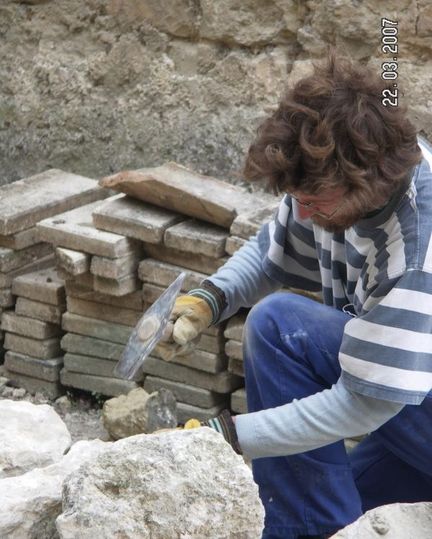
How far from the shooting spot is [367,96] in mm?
2693

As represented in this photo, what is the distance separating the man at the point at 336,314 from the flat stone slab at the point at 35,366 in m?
1.73

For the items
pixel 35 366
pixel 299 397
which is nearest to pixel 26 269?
pixel 35 366

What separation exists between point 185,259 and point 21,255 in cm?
89

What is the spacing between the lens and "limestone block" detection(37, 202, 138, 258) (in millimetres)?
4523

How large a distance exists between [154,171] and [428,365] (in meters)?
2.18

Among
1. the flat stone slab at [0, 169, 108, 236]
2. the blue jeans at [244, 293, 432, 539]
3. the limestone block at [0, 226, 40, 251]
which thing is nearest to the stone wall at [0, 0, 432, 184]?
the flat stone slab at [0, 169, 108, 236]

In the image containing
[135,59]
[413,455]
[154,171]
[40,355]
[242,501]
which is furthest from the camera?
[135,59]

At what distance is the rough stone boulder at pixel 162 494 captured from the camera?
7.56ft

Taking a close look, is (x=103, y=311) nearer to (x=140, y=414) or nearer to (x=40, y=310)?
(x=40, y=310)

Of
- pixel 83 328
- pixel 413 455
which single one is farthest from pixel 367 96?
pixel 83 328

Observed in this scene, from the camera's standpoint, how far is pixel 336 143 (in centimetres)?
262

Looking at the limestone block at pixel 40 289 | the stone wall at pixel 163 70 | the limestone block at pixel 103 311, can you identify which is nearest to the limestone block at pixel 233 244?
the limestone block at pixel 103 311

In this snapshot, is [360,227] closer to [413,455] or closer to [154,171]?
[413,455]
